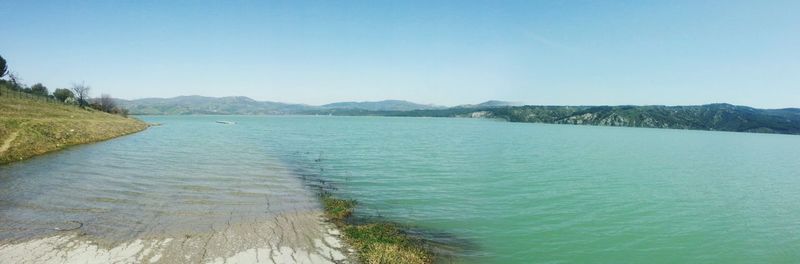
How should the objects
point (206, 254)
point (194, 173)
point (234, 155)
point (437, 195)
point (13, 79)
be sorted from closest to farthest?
point (206, 254) < point (437, 195) < point (194, 173) < point (234, 155) < point (13, 79)

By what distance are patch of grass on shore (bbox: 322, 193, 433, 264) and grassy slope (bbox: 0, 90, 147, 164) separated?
37039mm

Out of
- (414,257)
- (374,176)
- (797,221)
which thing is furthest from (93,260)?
(797,221)

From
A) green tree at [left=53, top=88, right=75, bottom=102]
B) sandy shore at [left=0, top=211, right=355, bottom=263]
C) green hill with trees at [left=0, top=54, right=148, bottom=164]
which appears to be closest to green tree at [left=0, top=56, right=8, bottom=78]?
green tree at [left=53, top=88, right=75, bottom=102]

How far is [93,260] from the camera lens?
15.3m

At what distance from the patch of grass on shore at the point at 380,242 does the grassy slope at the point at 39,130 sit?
1458 inches

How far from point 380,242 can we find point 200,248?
7.50m

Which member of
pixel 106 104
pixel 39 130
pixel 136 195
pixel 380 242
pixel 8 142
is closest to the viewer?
pixel 380 242

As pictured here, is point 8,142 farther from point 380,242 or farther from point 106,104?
point 106,104

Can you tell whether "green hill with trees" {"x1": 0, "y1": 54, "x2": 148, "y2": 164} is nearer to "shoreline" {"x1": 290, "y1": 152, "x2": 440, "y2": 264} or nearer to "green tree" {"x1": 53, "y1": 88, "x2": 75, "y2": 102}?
"shoreline" {"x1": 290, "y1": 152, "x2": 440, "y2": 264}

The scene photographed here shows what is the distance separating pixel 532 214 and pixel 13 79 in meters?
157

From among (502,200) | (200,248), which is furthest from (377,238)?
(502,200)

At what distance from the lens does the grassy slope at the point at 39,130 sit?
44584 millimetres

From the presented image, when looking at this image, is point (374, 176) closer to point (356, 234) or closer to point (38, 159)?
point (356, 234)

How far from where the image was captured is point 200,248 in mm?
17078
